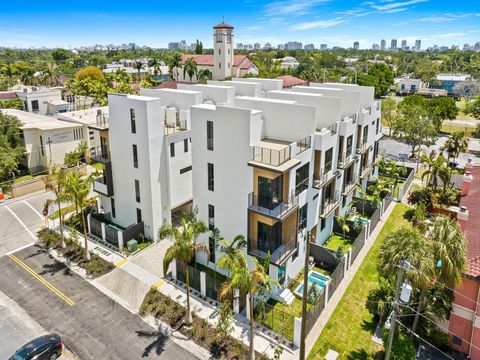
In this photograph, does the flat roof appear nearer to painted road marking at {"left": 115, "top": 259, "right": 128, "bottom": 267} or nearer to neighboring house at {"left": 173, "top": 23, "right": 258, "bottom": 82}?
painted road marking at {"left": 115, "top": 259, "right": 128, "bottom": 267}

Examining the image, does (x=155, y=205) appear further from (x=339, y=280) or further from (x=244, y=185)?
(x=339, y=280)

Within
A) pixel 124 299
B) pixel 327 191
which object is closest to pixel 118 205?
pixel 124 299

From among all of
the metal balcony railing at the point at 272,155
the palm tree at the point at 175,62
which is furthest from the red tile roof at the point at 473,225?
the palm tree at the point at 175,62

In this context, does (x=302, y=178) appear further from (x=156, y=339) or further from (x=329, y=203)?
(x=156, y=339)

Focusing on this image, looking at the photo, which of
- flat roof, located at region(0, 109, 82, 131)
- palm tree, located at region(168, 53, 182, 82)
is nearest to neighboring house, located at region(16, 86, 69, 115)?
flat roof, located at region(0, 109, 82, 131)

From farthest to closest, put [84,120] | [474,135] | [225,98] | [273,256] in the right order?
[474,135], [84,120], [225,98], [273,256]

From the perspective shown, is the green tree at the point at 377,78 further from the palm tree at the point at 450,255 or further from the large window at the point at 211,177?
the palm tree at the point at 450,255
